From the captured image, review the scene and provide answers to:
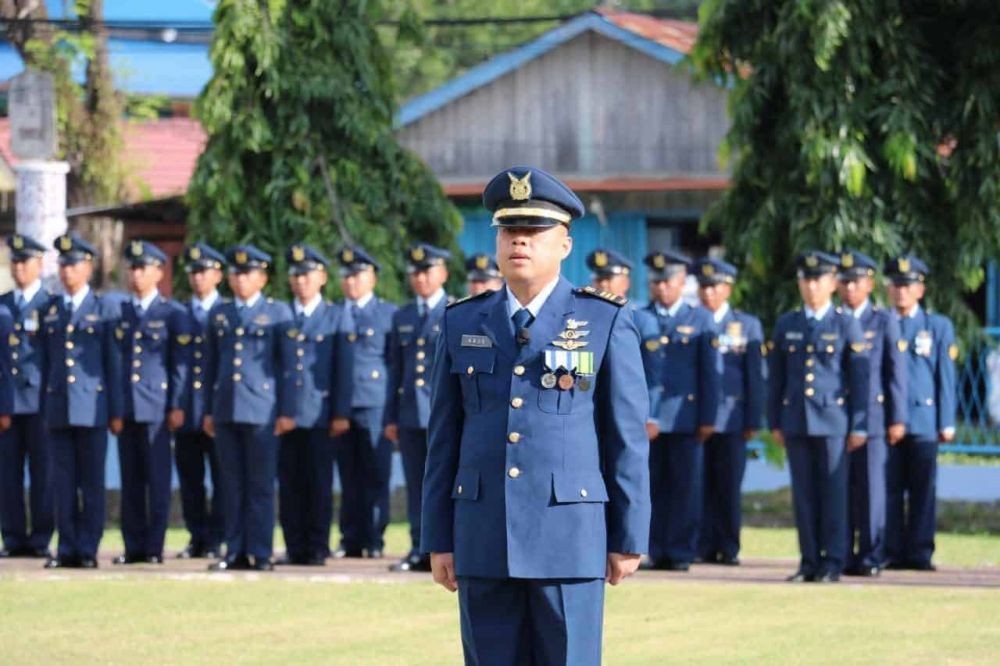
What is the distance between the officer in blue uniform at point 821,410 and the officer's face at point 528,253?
675cm

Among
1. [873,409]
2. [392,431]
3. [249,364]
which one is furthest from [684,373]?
[249,364]

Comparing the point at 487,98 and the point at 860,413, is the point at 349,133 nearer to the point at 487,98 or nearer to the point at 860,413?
the point at 860,413

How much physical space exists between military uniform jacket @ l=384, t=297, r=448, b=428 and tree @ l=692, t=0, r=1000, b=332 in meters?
3.57

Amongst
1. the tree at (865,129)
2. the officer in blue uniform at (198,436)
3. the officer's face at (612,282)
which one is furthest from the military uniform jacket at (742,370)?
the officer in blue uniform at (198,436)

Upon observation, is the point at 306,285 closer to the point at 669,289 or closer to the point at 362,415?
the point at 362,415

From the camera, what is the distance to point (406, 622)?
11.2m

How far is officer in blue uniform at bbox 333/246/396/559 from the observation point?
14680 millimetres

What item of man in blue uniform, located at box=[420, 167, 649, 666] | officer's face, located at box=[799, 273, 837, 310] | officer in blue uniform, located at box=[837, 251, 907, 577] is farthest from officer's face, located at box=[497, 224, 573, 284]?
officer in blue uniform, located at box=[837, 251, 907, 577]

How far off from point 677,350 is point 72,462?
4.18 meters

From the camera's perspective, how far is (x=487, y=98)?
1147 inches

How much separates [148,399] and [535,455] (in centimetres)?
809

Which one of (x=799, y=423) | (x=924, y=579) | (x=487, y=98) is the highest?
(x=487, y=98)

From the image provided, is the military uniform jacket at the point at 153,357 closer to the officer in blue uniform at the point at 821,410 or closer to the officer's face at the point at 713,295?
the officer's face at the point at 713,295

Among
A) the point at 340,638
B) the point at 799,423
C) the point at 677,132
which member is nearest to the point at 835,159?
the point at 799,423
